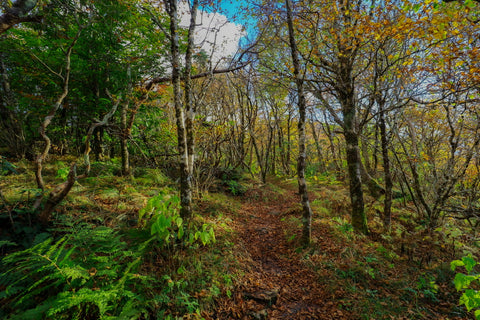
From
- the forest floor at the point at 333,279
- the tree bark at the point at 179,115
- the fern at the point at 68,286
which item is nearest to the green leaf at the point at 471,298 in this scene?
the forest floor at the point at 333,279

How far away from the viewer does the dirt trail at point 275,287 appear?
359 cm

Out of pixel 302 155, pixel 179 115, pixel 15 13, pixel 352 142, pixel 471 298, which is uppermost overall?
pixel 15 13

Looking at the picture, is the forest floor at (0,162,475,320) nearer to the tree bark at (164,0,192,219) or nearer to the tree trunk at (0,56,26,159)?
the tree bark at (164,0,192,219)

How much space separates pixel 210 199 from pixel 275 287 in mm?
4913

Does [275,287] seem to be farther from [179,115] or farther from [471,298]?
[179,115]

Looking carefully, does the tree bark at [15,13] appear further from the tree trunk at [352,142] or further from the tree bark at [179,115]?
the tree trunk at [352,142]

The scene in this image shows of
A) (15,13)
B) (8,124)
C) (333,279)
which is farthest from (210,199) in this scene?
(8,124)

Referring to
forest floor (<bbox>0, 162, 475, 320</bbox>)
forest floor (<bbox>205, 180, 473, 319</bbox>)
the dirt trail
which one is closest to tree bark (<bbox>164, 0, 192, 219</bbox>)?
forest floor (<bbox>0, 162, 475, 320</bbox>)

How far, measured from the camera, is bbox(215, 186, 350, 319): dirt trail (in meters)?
3.59

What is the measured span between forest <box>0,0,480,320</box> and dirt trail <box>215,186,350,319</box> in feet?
0.11

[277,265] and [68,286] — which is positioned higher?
[68,286]

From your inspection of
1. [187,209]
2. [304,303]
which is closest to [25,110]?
[187,209]

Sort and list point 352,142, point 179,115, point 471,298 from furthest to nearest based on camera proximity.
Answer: point 352,142 → point 179,115 → point 471,298

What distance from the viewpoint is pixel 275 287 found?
4.24 meters
